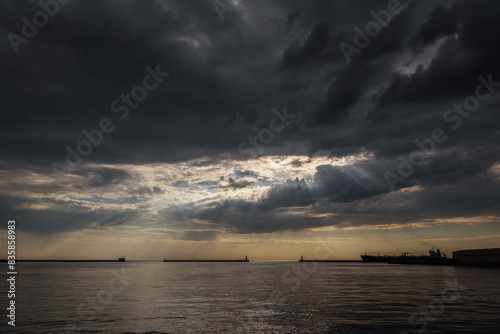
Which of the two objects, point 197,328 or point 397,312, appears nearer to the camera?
point 197,328

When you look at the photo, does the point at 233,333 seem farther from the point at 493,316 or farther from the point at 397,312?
the point at 493,316

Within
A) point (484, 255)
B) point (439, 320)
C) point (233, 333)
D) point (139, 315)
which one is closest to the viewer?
point (233, 333)

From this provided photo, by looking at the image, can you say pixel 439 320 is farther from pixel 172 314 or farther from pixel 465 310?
pixel 172 314

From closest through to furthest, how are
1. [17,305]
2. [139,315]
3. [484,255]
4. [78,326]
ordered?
1. [78,326]
2. [139,315]
3. [17,305]
4. [484,255]

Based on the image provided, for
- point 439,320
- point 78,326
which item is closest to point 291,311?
point 439,320

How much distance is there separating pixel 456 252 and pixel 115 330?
20941cm

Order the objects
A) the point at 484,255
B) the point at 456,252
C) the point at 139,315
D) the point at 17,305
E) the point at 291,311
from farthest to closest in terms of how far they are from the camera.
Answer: the point at 456,252 → the point at 484,255 → the point at 17,305 → the point at 291,311 → the point at 139,315

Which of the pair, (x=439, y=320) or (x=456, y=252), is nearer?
(x=439, y=320)

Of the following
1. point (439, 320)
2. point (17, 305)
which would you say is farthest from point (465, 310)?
point (17, 305)

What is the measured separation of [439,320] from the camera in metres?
30.8

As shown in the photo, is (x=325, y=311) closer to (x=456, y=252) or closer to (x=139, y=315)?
(x=139, y=315)

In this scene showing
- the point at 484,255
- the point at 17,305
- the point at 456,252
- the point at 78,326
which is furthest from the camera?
the point at 456,252

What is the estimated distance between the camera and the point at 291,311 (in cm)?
3625

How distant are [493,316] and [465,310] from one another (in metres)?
3.82
